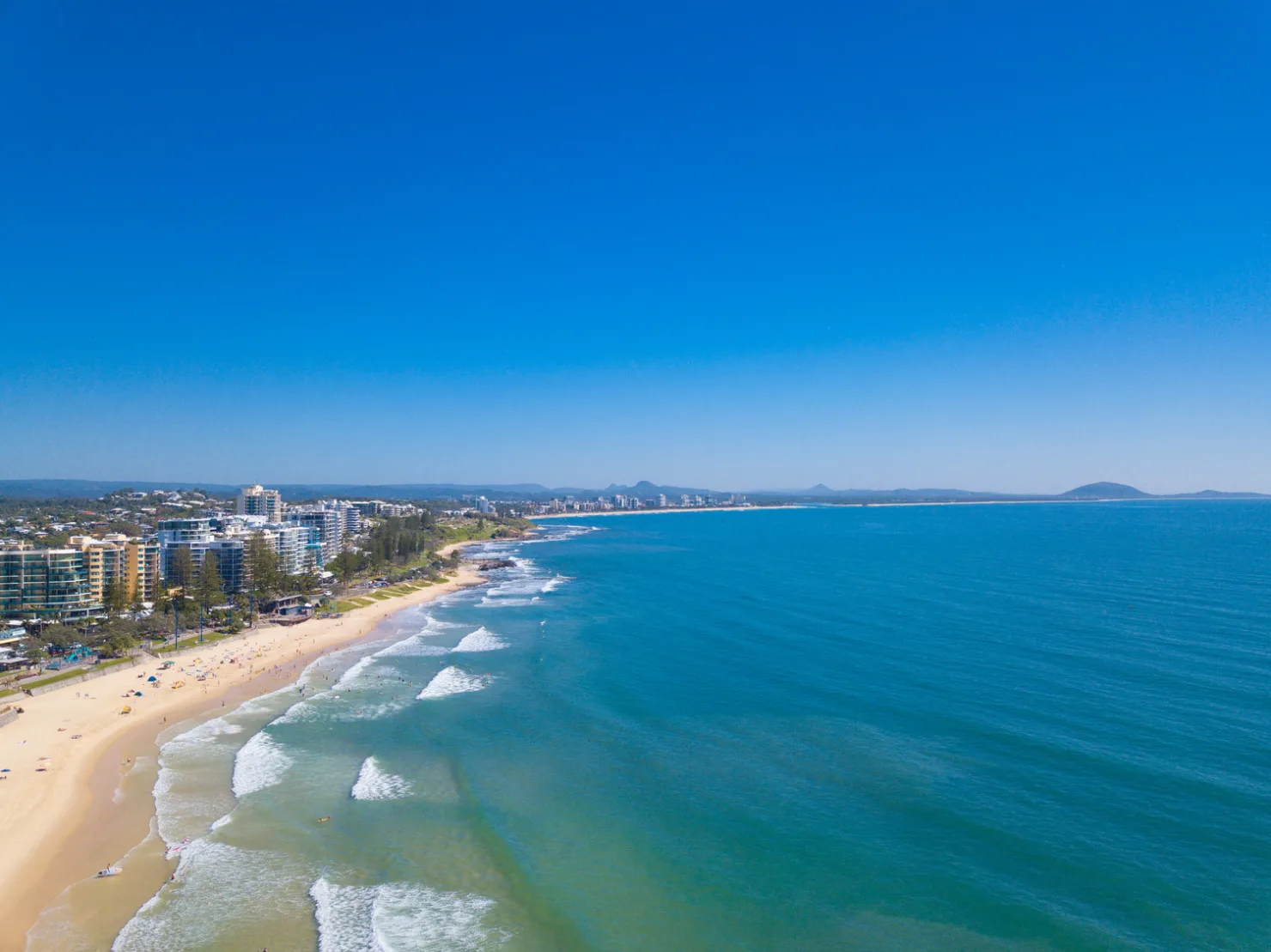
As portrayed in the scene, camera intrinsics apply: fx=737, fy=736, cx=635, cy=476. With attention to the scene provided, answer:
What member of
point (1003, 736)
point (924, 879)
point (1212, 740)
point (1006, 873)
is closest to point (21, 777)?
point (924, 879)

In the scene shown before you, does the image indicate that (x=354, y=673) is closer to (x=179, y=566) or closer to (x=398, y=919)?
(x=398, y=919)

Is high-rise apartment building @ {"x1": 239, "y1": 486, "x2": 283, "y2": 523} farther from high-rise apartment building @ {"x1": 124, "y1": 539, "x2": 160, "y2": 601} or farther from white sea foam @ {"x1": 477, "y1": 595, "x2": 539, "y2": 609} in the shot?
white sea foam @ {"x1": 477, "y1": 595, "x2": 539, "y2": 609}

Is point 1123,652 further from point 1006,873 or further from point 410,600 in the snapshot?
point 410,600

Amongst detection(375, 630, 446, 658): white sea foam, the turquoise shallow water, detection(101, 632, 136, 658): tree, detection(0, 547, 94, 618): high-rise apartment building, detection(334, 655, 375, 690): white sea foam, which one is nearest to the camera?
the turquoise shallow water

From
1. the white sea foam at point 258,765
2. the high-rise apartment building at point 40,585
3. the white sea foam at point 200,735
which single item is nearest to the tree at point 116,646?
the high-rise apartment building at point 40,585

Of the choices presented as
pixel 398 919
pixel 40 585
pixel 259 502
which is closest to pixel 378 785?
pixel 398 919

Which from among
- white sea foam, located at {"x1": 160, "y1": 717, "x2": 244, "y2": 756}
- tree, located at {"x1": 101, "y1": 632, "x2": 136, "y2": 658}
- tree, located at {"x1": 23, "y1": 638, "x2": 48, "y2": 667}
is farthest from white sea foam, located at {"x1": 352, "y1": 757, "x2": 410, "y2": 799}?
tree, located at {"x1": 23, "y1": 638, "x2": 48, "y2": 667}

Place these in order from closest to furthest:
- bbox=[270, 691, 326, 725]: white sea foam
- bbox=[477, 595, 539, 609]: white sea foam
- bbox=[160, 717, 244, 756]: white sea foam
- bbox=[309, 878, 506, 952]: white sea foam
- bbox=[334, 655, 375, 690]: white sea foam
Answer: bbox=[309, 878, 506, 952]: white sea foam
bbox=[160, 717, 244, 756]: white sea foam
bbox=[270, 691, 326, 725]: white sea foam
bbox=[334, 655, 375, 690]: white sea foam
bbox=[477, 595, 539, 609]: white sea foam

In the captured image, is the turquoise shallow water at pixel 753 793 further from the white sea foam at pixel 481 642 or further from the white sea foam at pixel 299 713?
the white sea foam at pixel 481 642
